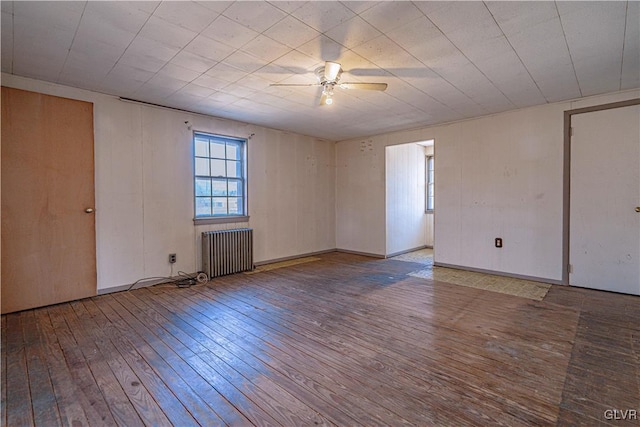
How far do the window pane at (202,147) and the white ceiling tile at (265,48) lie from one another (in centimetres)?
247

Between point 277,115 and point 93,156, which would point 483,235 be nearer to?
point 277,115

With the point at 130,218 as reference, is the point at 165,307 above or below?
below

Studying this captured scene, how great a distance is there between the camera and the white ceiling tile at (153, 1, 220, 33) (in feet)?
6.84

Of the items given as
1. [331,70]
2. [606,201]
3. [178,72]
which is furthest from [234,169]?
[606,201]

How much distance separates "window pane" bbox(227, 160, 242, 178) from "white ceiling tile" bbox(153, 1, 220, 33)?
2994mm

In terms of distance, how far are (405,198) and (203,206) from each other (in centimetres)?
445

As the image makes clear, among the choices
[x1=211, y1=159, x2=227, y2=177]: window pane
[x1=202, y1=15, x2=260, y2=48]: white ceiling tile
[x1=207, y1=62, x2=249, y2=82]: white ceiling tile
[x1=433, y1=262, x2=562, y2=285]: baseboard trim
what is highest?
[x1=207, y1=62, x2=249, y2=82]: white ceiling tile

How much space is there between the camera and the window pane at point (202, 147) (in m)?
4.84

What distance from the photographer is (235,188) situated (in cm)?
532

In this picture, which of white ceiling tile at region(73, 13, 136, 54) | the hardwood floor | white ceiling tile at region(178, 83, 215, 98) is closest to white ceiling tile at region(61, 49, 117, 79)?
white ceiling tile at region(73, 13, 136, 54)

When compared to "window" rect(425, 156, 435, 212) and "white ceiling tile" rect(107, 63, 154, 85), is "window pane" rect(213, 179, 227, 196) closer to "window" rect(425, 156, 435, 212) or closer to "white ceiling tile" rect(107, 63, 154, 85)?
"white ceiling tile" rect(107, 63, 154, 85)

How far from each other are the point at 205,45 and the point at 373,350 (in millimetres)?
3015

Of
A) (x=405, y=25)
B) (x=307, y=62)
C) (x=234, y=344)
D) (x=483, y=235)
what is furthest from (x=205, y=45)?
(x=483, y=235)

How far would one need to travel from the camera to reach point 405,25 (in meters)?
2.31
